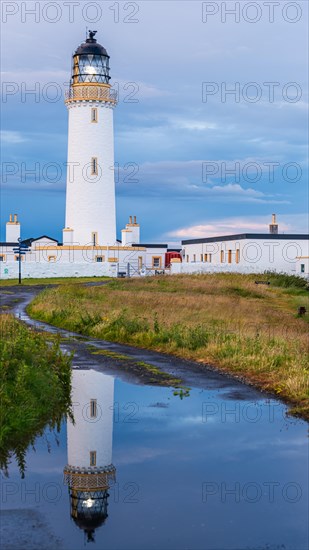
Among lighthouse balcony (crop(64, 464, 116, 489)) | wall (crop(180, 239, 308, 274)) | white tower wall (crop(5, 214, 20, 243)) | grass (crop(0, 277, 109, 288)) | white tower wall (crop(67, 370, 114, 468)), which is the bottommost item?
lighthouse balcony (crop(64, 464, 116, 489))

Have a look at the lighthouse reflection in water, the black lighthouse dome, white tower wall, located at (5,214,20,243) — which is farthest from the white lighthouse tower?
the lighthouse reflection in water

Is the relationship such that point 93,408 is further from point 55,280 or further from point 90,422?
point 55,280

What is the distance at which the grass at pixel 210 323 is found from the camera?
14086mm

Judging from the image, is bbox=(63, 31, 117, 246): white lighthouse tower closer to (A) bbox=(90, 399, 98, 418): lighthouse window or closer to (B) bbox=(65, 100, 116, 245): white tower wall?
(B) bbox=(65, 100, 116, 245): white tower wall

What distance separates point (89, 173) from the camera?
5269 centimetres

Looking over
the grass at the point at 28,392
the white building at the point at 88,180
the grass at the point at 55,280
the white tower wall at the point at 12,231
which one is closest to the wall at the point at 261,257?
the white building at the point at 88,180

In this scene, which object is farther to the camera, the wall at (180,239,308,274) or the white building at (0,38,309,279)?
the wall at (180,239,308,274)

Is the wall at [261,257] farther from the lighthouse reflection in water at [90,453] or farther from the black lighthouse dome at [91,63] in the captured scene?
the lighthouse reflection in water at [90,453]

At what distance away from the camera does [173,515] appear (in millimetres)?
7016

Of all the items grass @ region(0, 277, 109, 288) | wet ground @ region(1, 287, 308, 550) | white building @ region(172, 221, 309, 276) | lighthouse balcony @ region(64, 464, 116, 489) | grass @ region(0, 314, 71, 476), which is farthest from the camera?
white building @ region(172, 221, 309, 276)

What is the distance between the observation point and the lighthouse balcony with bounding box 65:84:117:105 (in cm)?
5225

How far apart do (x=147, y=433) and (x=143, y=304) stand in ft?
56.6

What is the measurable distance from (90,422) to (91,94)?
4467 centimetres

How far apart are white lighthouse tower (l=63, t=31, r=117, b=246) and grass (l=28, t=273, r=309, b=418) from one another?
1380 centimetres
